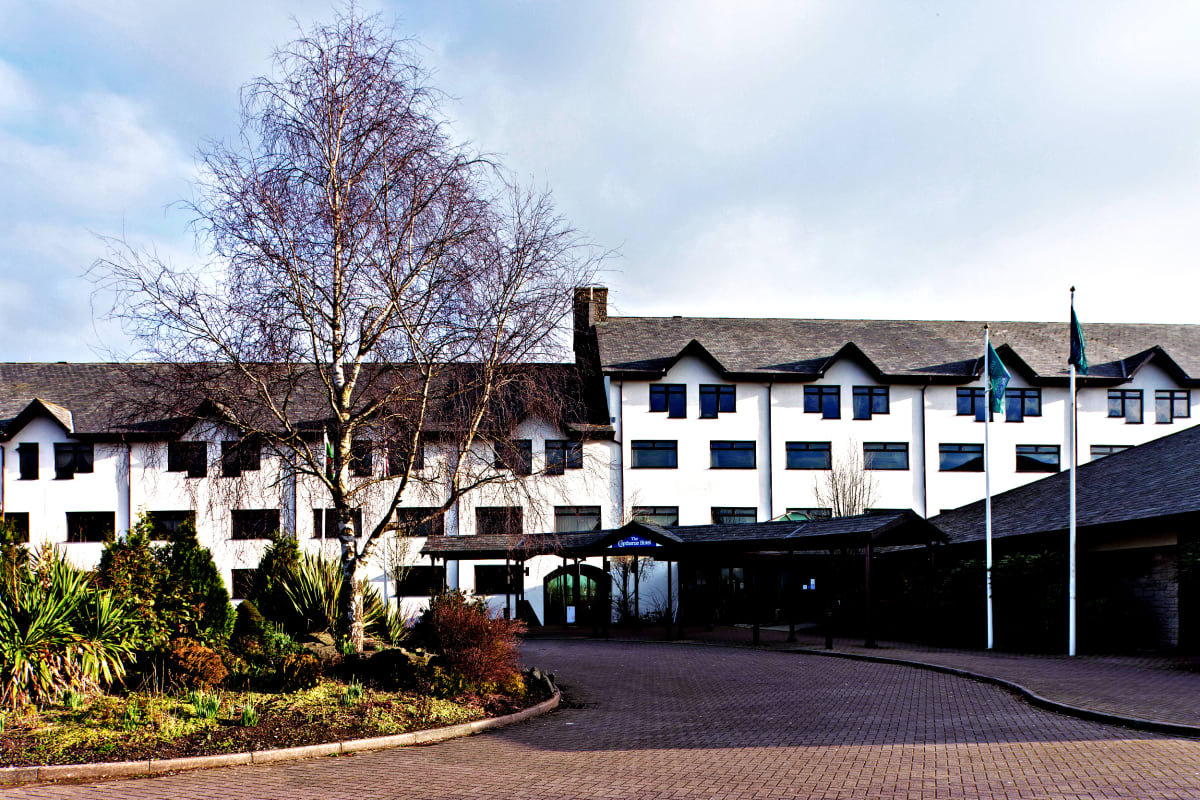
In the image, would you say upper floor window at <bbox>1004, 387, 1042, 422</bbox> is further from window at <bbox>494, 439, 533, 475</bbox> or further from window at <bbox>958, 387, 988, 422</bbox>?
window at <bbox>494, 439, 533, 475</bbox>

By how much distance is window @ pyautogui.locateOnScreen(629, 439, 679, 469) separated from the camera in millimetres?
40844

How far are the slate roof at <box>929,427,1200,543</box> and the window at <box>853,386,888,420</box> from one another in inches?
345

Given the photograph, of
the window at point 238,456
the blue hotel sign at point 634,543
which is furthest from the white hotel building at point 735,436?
the window at point 238,456

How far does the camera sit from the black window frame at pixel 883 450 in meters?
41.6

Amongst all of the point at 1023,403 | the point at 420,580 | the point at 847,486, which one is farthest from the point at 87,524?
the point at 1023,403

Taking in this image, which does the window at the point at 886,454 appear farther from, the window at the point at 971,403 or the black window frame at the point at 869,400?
the window at the point at 971,403

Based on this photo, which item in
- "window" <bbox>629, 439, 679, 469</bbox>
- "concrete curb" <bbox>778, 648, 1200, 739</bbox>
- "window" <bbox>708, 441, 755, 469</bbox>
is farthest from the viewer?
"window" <bbox>708, 441, 755, 469</bbox>

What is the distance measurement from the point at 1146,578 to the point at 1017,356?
64.9 ft

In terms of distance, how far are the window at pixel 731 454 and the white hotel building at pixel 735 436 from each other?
0.18ft

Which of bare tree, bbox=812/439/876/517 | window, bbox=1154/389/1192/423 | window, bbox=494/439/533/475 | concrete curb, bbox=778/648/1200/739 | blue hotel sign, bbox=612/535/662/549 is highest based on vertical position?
window, bbox=1154/389/1192/423

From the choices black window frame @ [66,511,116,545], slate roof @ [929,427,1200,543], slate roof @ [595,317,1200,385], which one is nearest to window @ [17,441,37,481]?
black window frame @ [66,511,116,545]

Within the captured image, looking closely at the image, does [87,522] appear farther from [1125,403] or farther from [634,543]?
[1125,403]

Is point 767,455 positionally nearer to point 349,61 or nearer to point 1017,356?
point 1017,356

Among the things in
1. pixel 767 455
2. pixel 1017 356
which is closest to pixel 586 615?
pixel 767 455
